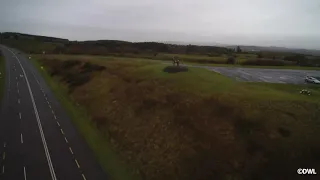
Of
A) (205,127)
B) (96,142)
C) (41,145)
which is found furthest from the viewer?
(96,142)

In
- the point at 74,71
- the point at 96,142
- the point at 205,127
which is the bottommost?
the point at 96,142

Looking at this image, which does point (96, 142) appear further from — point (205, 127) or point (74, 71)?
point (74, 71)

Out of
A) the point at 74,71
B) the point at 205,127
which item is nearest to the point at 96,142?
the point at 205,127

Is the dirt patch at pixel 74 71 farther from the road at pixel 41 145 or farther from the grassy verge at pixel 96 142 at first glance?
the road at pixel 41 145

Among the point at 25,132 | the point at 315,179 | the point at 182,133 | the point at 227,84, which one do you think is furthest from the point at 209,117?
the point at 25,132

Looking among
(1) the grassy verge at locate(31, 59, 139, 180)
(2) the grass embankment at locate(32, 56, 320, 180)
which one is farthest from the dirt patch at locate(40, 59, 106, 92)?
(2) the grass embankment at locate(32, 56, 320, 180)

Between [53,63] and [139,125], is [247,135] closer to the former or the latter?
[139,125]

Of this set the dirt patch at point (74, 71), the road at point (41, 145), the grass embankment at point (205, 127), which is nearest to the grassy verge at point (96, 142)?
the grass embankment at point (205, 127)
